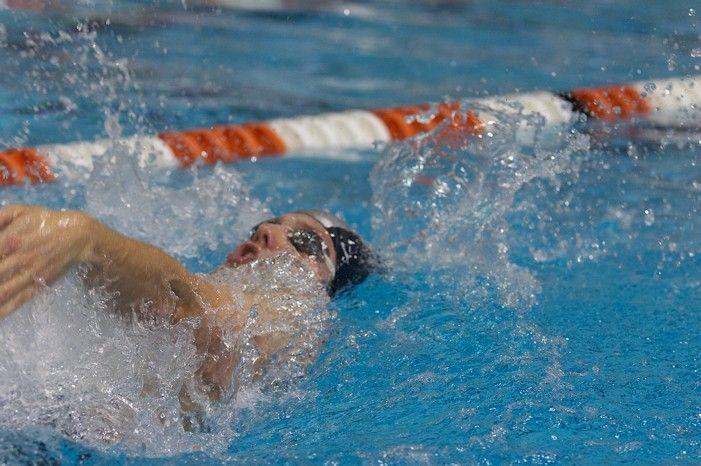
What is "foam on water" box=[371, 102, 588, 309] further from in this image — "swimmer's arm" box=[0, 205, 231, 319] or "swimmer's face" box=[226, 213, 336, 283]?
"swimmer's arm" box=[0, 205, 231, 319]

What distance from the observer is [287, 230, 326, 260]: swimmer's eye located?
2.48 meters

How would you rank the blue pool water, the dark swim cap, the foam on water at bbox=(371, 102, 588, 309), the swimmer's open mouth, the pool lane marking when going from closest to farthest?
1. the blue pool water
2. the swimmer's open mouth
3. the dark swim cap
4. the foam on water at bbox=(371, 102, 588, 309)
5. the pool lane marking

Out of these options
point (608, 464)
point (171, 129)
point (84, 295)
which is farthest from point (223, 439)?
point (171, 129)

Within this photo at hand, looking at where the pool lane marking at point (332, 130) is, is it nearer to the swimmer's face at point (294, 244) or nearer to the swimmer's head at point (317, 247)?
the swimmer's head at point (317, 247)

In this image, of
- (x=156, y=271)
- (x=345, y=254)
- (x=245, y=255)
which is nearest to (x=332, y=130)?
(x=345, y=254)

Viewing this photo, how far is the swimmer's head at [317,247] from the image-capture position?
2.41 metres

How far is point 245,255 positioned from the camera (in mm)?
2387

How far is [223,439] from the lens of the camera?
6.63ft

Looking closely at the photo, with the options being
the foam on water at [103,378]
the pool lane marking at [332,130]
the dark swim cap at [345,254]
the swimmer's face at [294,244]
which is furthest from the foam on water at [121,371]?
the pool lane marking at [332,130]

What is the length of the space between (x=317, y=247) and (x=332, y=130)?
2282 millimetres

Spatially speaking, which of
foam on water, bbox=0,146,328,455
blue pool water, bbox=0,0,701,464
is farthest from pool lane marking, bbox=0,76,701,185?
foam on water, bbox=0,146,328,455

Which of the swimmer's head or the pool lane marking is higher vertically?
the pool lane marking

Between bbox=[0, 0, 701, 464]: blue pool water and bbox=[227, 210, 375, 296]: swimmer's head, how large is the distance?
13cm

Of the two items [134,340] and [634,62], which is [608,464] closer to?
[134,340]
